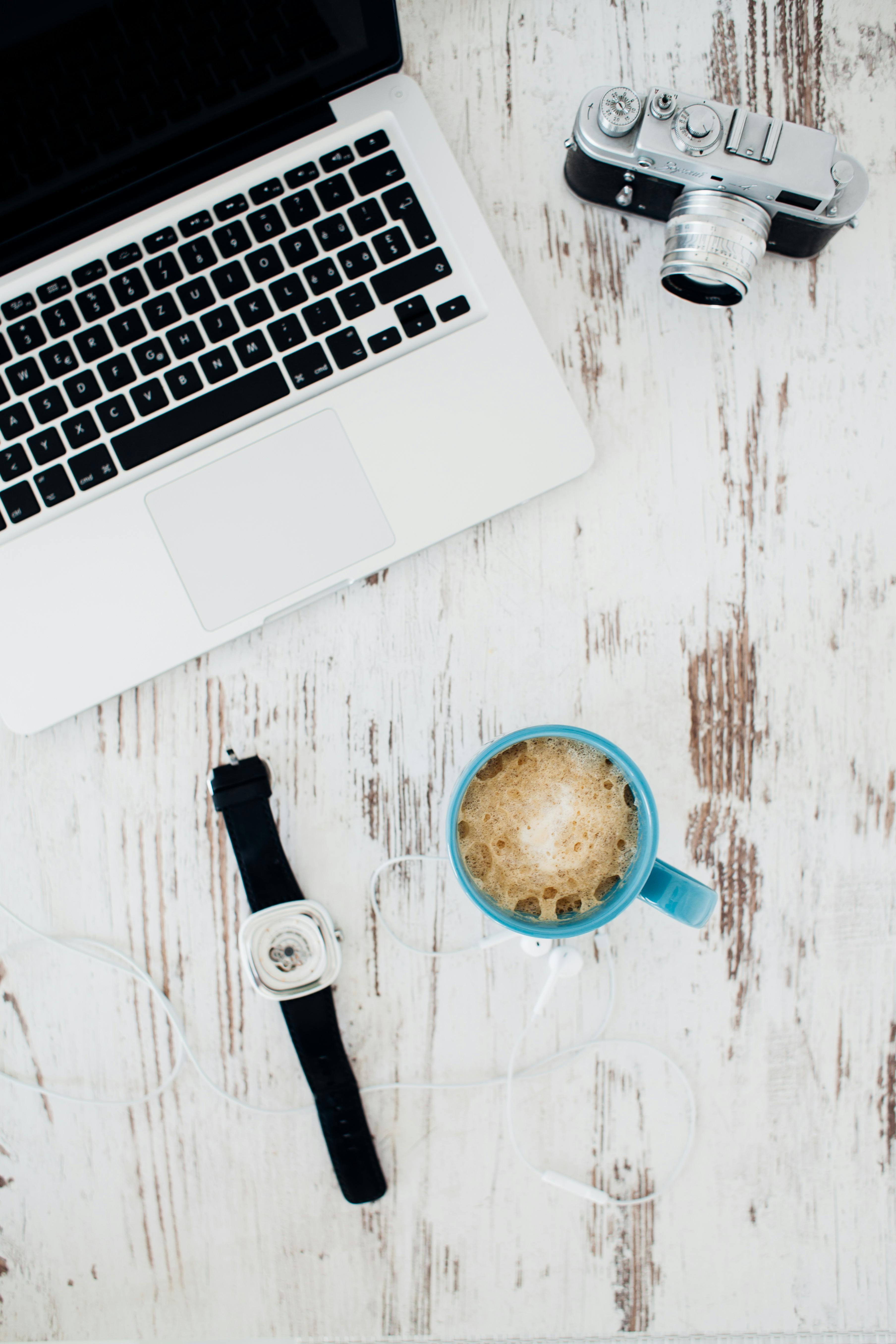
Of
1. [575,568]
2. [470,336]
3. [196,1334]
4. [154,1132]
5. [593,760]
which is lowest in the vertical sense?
[196,1334]

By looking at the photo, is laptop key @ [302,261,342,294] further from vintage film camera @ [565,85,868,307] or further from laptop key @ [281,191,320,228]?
vintage film camera @ [565,85,868,307]

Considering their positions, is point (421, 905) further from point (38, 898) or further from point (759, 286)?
point (759, 286)

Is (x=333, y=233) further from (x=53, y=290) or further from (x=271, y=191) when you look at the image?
(x=53, y=290)

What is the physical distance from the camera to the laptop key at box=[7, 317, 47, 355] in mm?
597

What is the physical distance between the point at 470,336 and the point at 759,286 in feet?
0.72

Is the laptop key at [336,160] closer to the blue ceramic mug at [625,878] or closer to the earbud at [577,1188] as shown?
the blue ceramic mug at [625,878]

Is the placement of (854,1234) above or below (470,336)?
below

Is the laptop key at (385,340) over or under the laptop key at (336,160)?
under

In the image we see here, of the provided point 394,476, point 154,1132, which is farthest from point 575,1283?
point 394,476

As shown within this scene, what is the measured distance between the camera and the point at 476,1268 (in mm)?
625

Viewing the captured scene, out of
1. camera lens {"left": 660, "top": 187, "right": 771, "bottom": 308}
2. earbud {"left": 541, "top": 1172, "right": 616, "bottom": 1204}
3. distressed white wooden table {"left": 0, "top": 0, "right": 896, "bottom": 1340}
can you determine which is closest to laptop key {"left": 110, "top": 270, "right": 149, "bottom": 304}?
distressed white wooden table {"left": 0, "top": 0, "right": 896, "bottom": 1340}

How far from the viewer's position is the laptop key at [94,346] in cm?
59

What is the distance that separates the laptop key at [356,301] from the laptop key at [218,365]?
0.08 m

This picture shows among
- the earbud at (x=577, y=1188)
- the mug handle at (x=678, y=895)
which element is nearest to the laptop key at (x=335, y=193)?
the mug handle at (x=678, y=895)
